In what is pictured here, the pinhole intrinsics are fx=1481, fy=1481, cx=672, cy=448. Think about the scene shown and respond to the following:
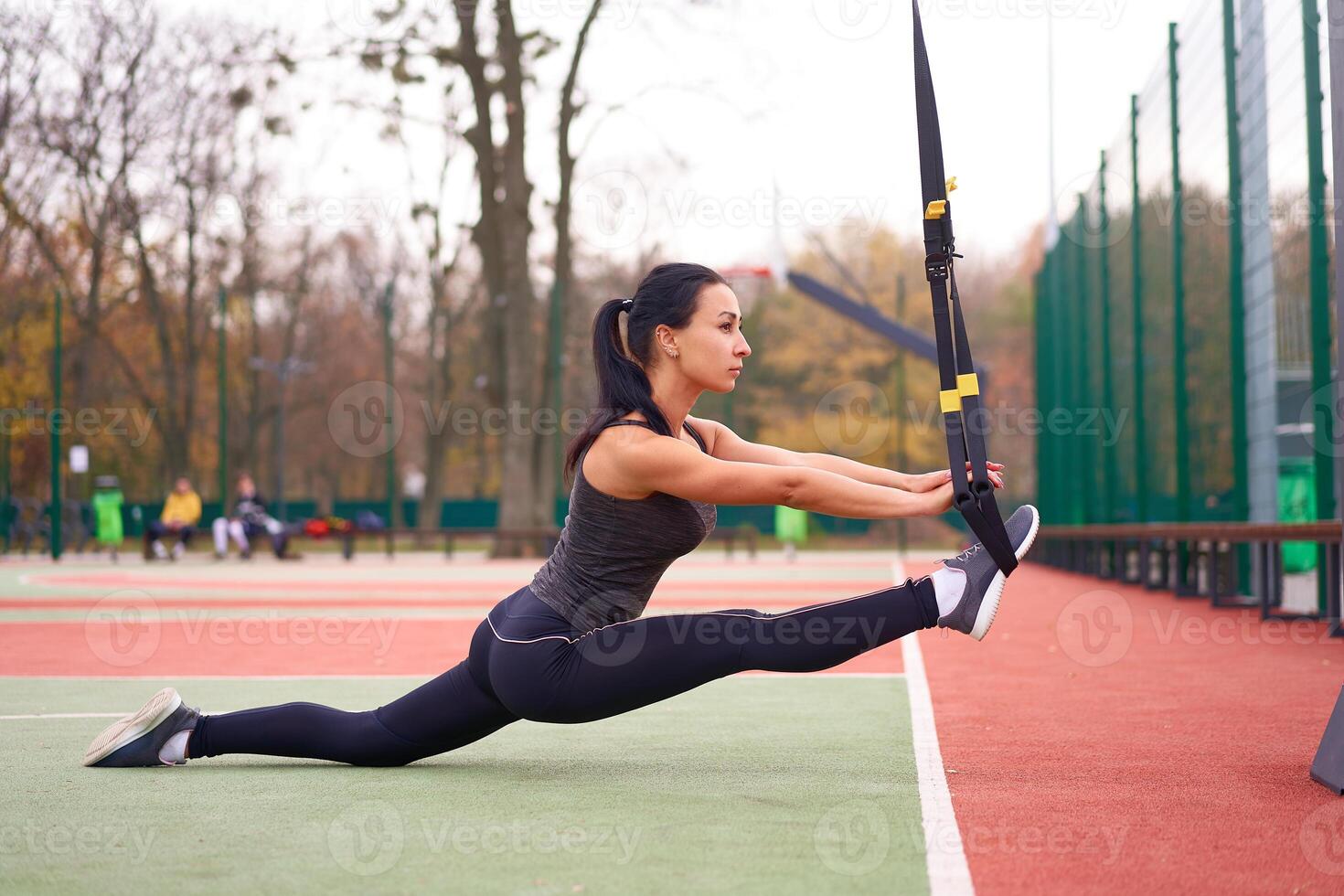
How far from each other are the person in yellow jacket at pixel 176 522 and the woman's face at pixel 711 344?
77.7 ft

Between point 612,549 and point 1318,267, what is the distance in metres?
7.45

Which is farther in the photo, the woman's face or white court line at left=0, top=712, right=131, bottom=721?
white court line at left=0, top=712, right=131, bottom=721

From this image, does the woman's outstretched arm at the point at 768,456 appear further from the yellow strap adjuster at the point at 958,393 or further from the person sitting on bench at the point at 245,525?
the person sitting on bench at the point at 245,525

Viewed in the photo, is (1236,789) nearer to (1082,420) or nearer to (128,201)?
(1082,420)

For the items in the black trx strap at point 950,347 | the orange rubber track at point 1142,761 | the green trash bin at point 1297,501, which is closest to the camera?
the orange rubber track at point 1142,761

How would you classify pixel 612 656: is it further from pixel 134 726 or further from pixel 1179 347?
pixel 1179 347

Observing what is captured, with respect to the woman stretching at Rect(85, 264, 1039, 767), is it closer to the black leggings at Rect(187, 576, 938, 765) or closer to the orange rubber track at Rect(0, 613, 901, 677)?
the black leggings at Rect(187, 576, 938, 765)

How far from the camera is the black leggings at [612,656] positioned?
359cm

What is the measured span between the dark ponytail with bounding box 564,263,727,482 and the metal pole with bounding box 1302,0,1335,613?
6.93 m

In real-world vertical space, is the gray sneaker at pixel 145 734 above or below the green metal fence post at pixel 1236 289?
below

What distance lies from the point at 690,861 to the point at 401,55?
87.9 ft

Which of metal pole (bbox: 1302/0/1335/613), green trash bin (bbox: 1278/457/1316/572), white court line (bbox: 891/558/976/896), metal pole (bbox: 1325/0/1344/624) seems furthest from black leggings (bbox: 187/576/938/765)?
green trash bin (bbox: 1278/457/1316/572)

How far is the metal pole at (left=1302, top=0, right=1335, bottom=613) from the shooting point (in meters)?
9.54

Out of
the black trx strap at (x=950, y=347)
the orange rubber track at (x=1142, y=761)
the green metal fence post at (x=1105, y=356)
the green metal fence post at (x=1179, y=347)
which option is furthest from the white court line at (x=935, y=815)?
the green metal fence post at (x=1105, y=356)
